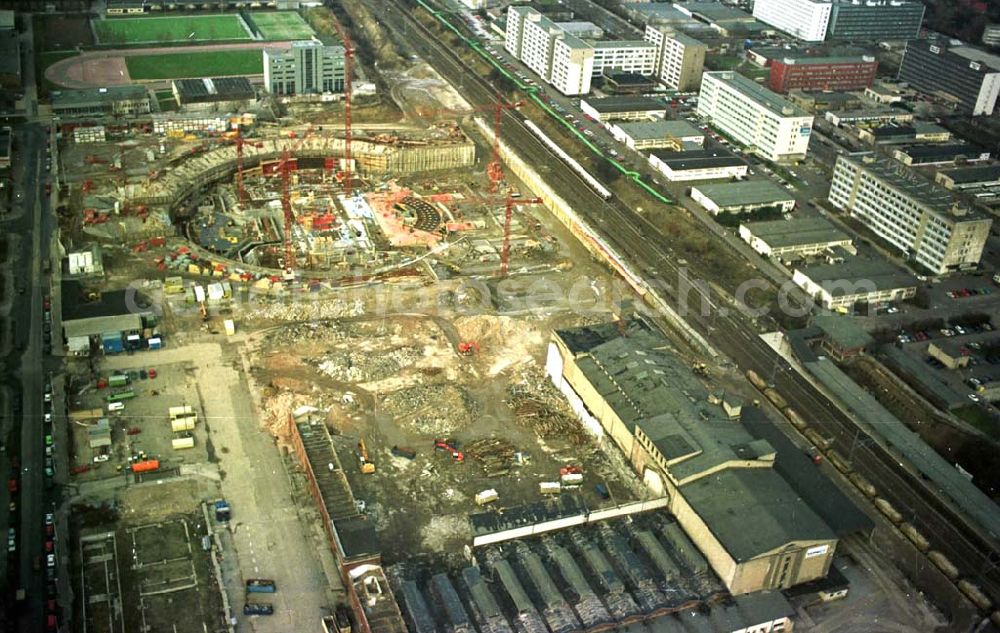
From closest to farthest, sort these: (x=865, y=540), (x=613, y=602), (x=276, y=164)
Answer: (x=613, y=602) < (x=865, y=540) < (x=276, y=164)

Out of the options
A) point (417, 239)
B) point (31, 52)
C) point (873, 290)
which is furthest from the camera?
point (31, 52)

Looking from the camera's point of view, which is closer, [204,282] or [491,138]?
[204,282]

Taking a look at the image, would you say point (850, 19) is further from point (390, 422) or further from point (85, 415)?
point (85, 415)

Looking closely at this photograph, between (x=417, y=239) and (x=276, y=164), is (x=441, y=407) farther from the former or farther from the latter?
(x=276, y=164)

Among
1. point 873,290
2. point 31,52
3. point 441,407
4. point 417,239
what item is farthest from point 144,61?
point 873,290

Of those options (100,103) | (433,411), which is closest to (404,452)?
(433,411)

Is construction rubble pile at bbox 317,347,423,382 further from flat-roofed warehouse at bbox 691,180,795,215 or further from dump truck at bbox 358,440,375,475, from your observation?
flat-roofed warehouse at bbox 691,180,795,215

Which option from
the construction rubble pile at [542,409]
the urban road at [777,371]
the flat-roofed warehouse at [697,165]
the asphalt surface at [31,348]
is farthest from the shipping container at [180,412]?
the flat-roofed warehouse at [697,165]
